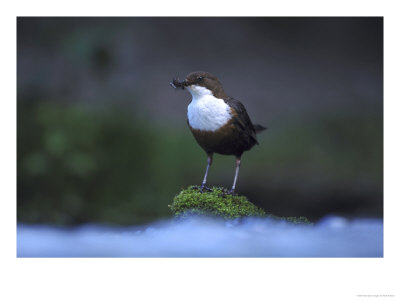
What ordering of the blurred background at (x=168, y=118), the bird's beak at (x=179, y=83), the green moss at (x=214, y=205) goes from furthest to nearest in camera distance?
the blurred background at (x=168, y=118) → the green moss at (x=214, y=205) → the bird's beak at (x=179, y=83)

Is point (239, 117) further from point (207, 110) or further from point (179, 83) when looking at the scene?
point (179, 83)

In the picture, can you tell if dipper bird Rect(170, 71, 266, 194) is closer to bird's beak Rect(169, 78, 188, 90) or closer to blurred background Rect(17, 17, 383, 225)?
bird's beak Rect(169, 78, 188, 90)

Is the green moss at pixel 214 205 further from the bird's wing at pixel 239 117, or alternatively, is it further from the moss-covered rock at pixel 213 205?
the bird's wing at pixel 239 117

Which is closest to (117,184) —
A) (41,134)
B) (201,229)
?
(41,134)

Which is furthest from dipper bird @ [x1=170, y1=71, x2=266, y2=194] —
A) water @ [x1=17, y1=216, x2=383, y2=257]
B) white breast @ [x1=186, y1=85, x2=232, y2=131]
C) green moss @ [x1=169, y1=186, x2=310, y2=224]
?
water @ [x1=17, y1=216, x2=383, y2=257]

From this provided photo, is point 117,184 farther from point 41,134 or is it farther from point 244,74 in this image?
point 244,74

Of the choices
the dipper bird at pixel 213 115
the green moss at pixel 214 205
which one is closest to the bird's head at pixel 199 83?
the dipper bird at pixel 213 115
